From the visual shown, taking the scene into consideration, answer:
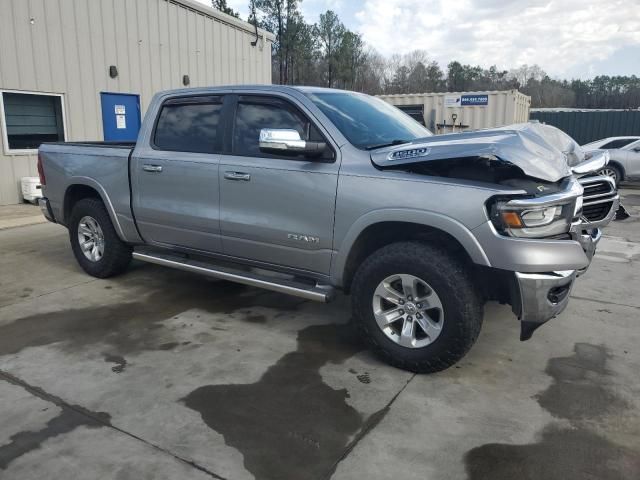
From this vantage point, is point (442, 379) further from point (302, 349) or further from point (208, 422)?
point (208, 422)

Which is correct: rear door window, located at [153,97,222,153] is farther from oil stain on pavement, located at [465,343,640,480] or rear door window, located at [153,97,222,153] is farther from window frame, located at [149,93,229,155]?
oil stain on pavement, located at [465,343,640,480]

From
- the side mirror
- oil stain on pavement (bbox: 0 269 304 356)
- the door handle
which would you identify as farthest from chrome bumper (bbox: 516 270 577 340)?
oil stain on pavement (bbox: 0 269 304 356)

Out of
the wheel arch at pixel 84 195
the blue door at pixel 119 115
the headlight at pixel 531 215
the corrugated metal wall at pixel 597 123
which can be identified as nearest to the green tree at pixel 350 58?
the corrugated metal wall at pixel 597 123

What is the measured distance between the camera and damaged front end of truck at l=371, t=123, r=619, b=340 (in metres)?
3.11

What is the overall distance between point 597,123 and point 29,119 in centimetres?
2047

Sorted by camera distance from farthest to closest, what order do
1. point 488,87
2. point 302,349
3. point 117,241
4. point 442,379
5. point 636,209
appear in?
point 488,87 < point 636,209 < point 117,241 < point 302,349 < point 442,379

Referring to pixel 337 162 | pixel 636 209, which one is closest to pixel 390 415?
pixel 337 162

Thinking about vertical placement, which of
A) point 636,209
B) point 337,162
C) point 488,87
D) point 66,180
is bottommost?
point 636,209

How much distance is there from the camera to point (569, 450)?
274 cm

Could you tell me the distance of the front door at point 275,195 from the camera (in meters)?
3.82

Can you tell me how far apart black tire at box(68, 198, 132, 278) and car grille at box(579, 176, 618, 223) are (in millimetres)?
4398

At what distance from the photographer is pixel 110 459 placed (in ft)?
8.68

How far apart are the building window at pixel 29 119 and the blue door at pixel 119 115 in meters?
1.04

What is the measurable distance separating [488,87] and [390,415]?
61720mm
